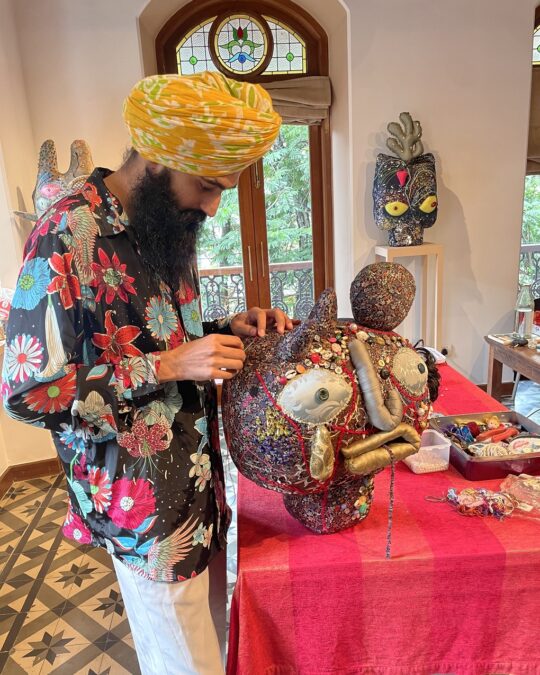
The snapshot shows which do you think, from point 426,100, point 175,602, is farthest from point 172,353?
point 426,100

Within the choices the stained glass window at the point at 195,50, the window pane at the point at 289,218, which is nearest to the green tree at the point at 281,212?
the window pane at the point at 289,218

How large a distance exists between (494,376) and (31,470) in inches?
102

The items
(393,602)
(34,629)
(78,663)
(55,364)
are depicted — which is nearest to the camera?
(55,364)

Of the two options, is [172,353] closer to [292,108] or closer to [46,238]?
[46,238]

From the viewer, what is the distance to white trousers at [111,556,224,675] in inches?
37.3

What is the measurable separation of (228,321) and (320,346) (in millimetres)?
297

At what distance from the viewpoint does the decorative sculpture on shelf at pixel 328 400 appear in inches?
35.4

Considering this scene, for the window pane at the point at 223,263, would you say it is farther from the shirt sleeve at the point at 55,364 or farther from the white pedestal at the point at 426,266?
the shirt sleeve at the point at 55,364

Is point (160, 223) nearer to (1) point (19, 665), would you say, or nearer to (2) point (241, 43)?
(1) point (19, 665)

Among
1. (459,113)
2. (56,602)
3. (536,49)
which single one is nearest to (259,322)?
(56,602)

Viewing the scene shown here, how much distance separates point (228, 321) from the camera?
3.81ft

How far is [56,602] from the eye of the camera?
183 centimetres

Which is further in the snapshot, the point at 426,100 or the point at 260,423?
the point at 426,100

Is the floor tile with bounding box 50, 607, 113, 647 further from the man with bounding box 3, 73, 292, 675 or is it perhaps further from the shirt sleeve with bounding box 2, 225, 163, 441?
the shirt sleeve with bounding box 2, 225, 163, 441
